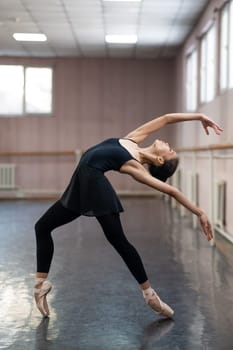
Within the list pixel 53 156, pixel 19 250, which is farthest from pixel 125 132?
pixel 19 250

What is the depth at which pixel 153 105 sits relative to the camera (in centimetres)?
1180

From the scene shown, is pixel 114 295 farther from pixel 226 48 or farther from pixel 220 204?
pixel 226 48

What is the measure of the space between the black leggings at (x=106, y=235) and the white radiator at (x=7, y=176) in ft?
27.8

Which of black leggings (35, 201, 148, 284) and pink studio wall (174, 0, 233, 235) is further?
pink studio wall (174, 0, 233, 235)

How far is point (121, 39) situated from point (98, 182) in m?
7.33

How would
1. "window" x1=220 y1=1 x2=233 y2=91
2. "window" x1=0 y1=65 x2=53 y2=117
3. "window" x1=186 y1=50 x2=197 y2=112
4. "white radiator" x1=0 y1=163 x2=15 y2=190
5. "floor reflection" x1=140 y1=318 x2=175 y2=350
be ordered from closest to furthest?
"floor reflection" x1=140 y1=318 x2=175 y2=350 < "window" x1=220 y1=1 x2=233 y2=91 < "window" x1=186 y1=50 x2=197 y2=112 < "white radiator" x1=0 y1=163 x2=15 y2=190 < "window" x1=0 y1=65 x2=53 y2=117

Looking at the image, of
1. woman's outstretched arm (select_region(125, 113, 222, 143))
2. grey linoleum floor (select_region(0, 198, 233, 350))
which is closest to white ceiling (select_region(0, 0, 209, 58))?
grey linoleum floor (select_region(0, 198, 233, 350))

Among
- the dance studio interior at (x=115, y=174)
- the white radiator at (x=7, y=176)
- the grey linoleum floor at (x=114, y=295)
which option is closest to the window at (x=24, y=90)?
the dance studio interior at (x=115, y=174)

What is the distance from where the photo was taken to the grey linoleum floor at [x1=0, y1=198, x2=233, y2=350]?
273cm

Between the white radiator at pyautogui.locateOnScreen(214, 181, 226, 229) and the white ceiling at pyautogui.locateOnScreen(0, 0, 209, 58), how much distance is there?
8.86ft

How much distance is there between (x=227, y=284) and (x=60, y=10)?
5319 mm

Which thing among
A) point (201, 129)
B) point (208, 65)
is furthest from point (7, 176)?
Result: point (208, 65)

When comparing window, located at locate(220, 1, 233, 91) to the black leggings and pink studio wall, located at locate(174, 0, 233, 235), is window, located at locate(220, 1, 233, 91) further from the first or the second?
the black leggings

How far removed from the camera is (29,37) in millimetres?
9750
